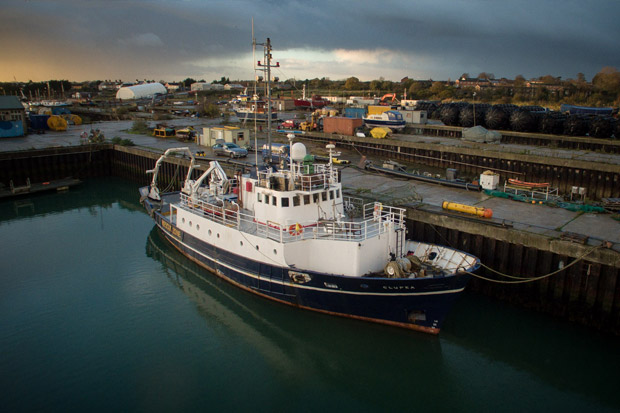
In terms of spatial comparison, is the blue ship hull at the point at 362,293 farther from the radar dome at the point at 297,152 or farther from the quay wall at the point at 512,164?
the quay wall at the point at 512,164

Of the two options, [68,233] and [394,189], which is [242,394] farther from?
[68,233]

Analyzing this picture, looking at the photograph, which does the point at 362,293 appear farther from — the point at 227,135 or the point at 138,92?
the point at 138,92

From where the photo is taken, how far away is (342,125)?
41656 millimetres

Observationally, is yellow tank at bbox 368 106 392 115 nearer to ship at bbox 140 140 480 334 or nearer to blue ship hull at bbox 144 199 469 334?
ship at bbox 140 140 480 334

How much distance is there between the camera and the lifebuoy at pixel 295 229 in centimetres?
1437

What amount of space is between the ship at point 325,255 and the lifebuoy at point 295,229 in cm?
5

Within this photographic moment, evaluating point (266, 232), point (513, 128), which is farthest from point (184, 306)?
point (513, 128)

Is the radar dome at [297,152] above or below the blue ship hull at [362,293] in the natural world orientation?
above

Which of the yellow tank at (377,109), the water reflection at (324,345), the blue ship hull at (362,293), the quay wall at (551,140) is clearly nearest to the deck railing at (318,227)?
the blue ship hull at (362,293)

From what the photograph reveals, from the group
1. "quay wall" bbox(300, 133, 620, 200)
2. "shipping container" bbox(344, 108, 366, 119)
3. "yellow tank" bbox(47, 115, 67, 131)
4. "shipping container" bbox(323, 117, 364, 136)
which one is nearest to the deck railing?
"quay wall" bbox(300, 133, 620, 200)

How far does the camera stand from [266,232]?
1478cm

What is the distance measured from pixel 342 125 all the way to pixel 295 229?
2869cm

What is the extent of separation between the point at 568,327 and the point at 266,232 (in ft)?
36.2

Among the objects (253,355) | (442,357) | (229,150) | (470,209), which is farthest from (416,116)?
(253,355)
